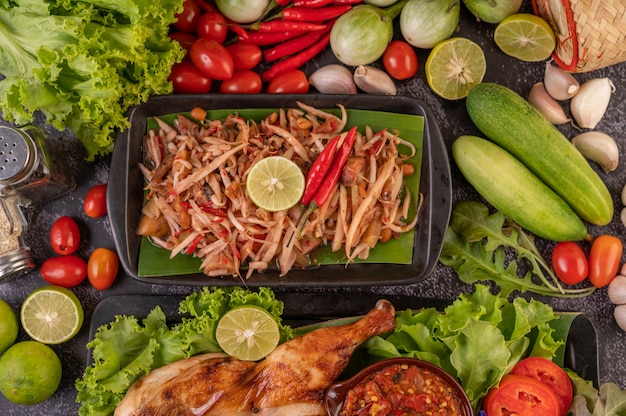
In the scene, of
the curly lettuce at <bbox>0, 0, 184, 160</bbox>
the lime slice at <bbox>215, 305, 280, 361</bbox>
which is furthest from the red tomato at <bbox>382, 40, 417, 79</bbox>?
the lime slice at <bbox>215, 305, 280, 361</bbox>

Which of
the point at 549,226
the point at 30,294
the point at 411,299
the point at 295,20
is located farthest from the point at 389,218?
the point at 30,294

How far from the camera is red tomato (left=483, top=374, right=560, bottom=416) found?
346 cm

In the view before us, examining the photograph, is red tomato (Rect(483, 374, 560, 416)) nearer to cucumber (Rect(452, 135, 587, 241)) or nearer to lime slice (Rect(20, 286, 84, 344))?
cucumber (Rect(452, 135, 587, 241))

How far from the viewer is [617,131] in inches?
176

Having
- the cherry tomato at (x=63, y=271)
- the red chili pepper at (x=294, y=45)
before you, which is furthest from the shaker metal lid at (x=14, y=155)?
the red chili pepper at (x=294, y=45)

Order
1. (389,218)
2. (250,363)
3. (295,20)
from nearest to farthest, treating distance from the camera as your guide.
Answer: (250,363), (389,218), (295,20)

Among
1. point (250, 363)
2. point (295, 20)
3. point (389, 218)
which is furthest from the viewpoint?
point (295, 20)

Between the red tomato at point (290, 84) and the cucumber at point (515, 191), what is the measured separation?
1.09 meters

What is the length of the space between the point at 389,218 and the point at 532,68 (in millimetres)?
1566

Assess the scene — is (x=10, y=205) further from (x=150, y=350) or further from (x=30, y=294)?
(x=150, y=350)

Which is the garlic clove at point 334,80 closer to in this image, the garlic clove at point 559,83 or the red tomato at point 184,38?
the red tomato at point 184,38

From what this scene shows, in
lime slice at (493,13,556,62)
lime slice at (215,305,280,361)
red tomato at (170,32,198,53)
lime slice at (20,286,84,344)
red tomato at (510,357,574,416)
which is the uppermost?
lime slice at (493,13,556,62)

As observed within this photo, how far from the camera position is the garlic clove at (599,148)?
14.0 ft

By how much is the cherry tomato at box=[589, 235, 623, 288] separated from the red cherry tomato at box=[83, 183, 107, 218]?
10.7ft
